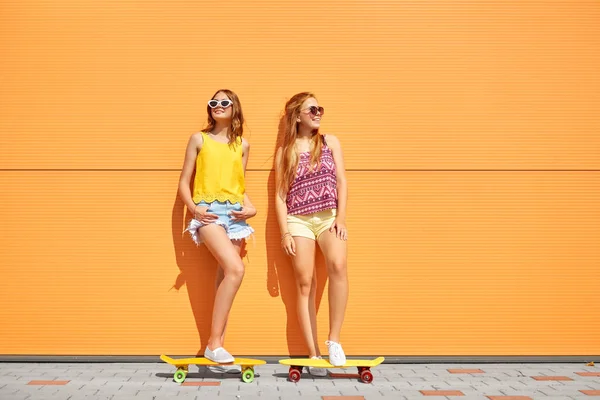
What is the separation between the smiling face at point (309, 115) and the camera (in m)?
4.63

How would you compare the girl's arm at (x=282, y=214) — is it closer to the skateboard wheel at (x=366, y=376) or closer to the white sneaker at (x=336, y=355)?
the white sneaker at (x=336, y=355)

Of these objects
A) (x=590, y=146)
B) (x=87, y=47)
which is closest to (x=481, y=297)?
(x=590, y=146)

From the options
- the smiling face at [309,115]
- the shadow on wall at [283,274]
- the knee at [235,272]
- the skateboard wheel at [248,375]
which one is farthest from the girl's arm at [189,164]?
the skateboard wheel at [248,375]

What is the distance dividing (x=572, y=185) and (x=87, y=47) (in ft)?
12.1

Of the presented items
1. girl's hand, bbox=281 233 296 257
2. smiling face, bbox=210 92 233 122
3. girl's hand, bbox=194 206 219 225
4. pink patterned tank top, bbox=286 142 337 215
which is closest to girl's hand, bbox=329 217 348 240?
pink patterned tank top, bbox=286 142 337 215

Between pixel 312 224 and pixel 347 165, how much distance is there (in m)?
0.57

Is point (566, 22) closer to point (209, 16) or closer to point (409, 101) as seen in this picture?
point (409, 101)

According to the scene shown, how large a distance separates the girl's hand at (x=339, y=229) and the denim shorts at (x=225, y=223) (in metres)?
0.58

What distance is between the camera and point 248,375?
422 cm

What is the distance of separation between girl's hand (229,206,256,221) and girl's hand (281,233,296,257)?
28 centimetres

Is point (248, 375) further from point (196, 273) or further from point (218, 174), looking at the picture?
point (218, 174)

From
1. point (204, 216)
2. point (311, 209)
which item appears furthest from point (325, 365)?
point (204, 216)

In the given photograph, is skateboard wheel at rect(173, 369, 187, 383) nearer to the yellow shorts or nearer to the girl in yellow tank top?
the girl in yellow tank top

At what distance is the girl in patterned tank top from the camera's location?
4512mm
